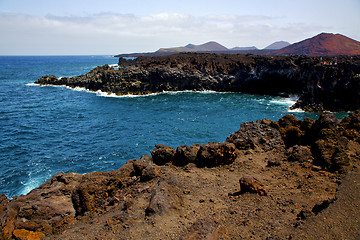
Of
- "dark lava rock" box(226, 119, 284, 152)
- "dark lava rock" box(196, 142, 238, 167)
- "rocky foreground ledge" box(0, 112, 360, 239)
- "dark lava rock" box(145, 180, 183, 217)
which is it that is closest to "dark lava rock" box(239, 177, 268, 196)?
"rocky foreground ledge" box(0, 112, 360, 239)

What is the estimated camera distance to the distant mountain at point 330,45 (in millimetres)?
87938

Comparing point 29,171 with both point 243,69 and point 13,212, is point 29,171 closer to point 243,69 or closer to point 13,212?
point 13,212

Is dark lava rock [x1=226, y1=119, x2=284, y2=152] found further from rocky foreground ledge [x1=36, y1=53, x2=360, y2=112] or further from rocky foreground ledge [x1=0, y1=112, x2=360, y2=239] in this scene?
rocky foreground ledge [x1=36, y1=53, x2=360, y2=112]

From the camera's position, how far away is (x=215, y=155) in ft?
39.2

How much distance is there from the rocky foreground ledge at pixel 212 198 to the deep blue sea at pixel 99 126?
32.4 feet

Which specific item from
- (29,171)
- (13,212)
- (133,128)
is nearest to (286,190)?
(13,212)

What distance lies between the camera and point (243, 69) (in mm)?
62000

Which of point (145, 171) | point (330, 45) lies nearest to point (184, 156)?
point (145, 171)

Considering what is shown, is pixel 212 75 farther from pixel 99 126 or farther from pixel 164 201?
pixel 164 201

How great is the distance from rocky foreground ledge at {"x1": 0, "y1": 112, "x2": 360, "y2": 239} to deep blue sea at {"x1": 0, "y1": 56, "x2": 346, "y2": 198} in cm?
988

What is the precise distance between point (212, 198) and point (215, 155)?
3.25 m

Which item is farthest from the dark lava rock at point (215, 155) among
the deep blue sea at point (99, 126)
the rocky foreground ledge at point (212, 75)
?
the rocky foreground ledge at point (212, 75)

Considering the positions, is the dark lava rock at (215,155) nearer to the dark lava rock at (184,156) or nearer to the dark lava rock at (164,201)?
the dark lava rock at (184,156)

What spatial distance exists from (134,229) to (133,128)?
25.3 metres
